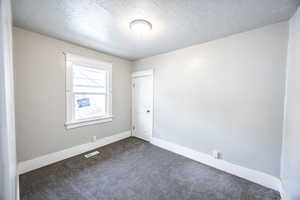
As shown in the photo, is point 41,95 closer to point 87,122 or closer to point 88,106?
point 88,106

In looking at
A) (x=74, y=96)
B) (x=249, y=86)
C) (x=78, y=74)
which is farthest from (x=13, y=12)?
(x=249, y=86)

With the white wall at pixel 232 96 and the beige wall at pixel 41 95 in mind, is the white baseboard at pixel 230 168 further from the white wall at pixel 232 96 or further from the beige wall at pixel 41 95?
the beige wall at pixel 41 95

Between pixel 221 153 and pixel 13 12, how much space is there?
12.6 feet

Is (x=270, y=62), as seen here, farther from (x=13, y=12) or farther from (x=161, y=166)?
(x=13, y=12)

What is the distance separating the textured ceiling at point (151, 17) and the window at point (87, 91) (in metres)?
0.59

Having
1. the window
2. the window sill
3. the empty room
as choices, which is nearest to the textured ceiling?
the empty room

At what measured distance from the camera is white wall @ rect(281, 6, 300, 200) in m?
1.31

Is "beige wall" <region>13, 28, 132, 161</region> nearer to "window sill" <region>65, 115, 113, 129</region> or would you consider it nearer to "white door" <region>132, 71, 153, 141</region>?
"window sill" <region>65, 115, 113, 129</region>

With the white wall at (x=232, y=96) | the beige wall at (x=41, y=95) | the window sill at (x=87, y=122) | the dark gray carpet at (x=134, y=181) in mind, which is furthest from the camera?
the window sill at (x=87, y=122)

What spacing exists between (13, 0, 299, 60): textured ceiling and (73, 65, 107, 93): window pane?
0.66 metres

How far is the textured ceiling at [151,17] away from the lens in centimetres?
140

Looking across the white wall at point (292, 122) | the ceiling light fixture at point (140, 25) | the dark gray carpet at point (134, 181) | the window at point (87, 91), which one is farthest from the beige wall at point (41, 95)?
the white wall at point (292, 122)

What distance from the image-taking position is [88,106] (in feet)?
9.46

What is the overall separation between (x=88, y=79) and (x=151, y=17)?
2.02 meters
